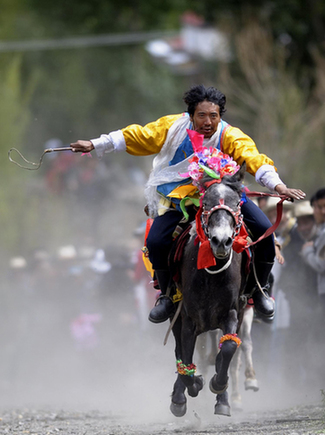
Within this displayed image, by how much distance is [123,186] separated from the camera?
2458 centimetres

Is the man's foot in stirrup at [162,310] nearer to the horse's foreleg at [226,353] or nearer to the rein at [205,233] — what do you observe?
the horse's foreleg at [226,353]

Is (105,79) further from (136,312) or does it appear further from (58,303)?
(136,312)

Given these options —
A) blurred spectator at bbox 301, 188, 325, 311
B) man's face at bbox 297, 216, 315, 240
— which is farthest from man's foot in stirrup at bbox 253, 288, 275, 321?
man's face at bbox 297, 216, 315, 240

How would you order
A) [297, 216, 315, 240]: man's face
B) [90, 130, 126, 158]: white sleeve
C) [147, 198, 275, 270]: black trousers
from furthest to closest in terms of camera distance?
[297, 216, 315, 240]: man's face → [147, 198, 275, 270]: black trousers → [90, 130, 126, 158]: white sleeve

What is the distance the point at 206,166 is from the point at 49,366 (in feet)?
22.0

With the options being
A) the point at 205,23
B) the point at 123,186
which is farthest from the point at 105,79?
the point at 123,186

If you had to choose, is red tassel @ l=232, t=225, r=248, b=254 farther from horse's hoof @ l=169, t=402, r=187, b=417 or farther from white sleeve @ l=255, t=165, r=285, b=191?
horse's hoof @ l=169, t=402, r=187, b=417

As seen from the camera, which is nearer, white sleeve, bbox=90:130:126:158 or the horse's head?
the horse's head

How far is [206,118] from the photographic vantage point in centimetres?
652

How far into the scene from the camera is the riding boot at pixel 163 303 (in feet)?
22.6

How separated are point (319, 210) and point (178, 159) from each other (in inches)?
114

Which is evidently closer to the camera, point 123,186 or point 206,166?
point 206,166

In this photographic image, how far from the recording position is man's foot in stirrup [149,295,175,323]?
688cm

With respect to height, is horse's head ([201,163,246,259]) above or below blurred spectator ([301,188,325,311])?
below
